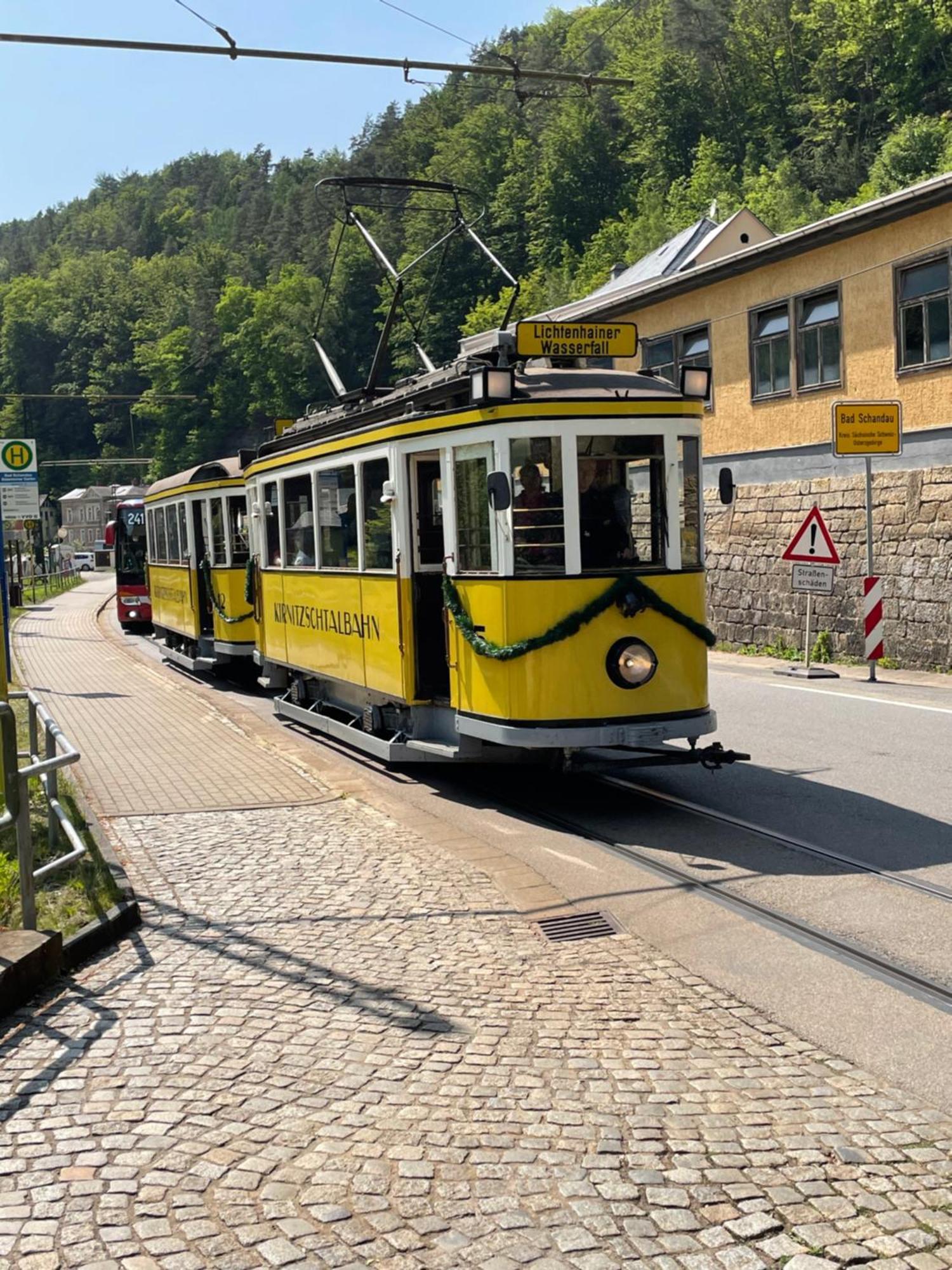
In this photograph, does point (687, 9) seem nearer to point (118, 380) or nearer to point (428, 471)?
point (118, 380)

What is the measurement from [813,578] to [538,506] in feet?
34.0

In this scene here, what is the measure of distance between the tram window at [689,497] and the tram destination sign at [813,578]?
31.2 feet

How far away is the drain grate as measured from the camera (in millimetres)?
6840

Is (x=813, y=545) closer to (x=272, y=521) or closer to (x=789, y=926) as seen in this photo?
(x=272, y=521)

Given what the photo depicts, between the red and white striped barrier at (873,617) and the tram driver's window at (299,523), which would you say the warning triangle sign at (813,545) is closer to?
the red and white striped barrier at (873,617)

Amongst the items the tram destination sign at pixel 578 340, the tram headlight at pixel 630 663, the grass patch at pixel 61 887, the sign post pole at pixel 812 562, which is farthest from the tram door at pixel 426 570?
the sign post pole at pixel 812 562

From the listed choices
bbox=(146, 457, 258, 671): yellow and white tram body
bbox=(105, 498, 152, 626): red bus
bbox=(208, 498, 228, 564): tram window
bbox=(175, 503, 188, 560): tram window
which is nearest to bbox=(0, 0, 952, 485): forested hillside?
bbox=(105, 498, 152, 626): red bus

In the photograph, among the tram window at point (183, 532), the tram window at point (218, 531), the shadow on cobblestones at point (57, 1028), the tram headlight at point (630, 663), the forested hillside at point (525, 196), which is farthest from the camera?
the forested hillside at point (525, 196)

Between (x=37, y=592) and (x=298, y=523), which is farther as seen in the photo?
(x=37, y=592)

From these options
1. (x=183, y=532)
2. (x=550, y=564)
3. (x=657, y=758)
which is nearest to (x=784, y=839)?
(x=657, y=758)

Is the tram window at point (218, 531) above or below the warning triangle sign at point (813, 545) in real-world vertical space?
above

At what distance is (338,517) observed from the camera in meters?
12.3

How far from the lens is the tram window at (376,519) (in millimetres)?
10922

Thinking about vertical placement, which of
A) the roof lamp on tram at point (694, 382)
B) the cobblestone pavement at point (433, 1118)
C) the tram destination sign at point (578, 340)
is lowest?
the cobblestone pavement at point (433, 1118)
